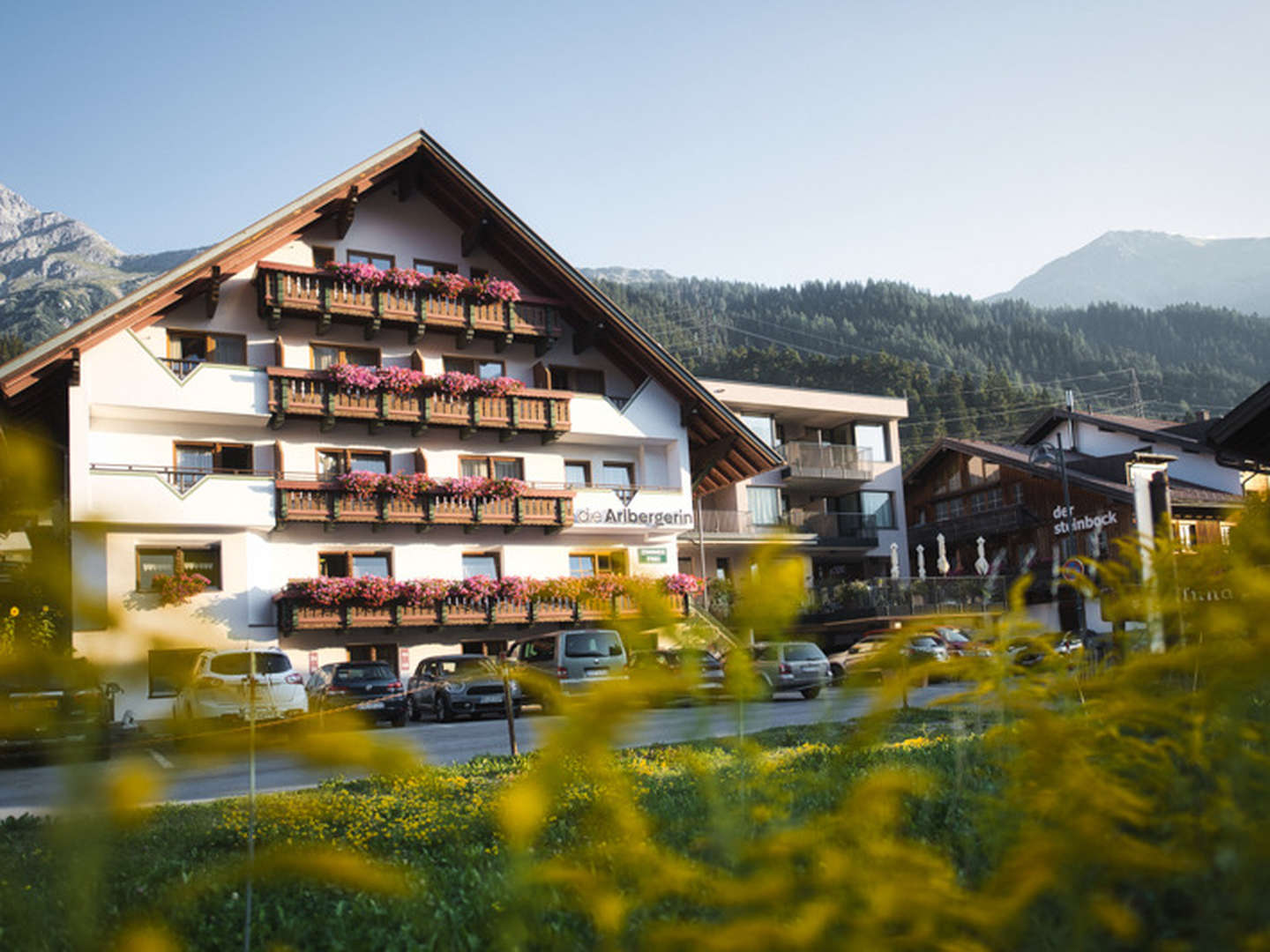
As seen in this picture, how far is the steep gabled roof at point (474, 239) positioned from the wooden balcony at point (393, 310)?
91 centimetres

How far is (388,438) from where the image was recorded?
2973 centimetres

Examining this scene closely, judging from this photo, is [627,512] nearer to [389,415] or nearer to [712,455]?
[712,455]

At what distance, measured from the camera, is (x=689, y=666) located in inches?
61.7

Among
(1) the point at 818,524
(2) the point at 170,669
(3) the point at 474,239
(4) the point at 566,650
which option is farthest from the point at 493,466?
(2) the point at 170,669

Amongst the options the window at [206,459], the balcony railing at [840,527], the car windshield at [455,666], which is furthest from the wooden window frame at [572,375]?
the balcony railing at [840,527]

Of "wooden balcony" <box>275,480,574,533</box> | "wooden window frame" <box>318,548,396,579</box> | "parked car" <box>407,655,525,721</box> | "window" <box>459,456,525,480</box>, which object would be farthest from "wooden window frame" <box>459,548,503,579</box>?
"parked car" <box>407,655,525,721</box>

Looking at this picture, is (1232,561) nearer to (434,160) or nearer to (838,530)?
(434,160)

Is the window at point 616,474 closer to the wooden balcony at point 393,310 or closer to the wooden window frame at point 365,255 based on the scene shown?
the wooden balcony at point 393,310

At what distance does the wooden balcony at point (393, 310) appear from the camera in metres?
27.4

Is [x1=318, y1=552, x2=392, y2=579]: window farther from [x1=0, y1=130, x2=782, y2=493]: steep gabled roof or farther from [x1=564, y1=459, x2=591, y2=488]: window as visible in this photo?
[x1=0, y1=130, x2=782, y2=493]: steep gabled roof

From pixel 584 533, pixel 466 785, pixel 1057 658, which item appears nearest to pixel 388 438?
pixel 584 533

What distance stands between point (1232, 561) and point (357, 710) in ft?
5.55

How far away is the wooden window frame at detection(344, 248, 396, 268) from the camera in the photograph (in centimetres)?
2948

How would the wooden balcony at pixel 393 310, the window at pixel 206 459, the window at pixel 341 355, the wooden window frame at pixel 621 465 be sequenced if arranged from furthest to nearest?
the wooden window frame at pixel 621 465 → the window at pixel 341 355 → the wooden balcony at pixel 393 310 → the window at pixel 206 459
